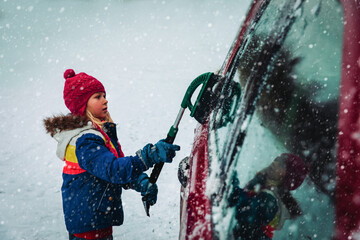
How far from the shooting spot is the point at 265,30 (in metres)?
1.50

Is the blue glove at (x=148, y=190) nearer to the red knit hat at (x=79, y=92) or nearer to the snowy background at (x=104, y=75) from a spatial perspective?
the red knit hat at (x=79, y=92)

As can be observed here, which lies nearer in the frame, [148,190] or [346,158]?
[346,158]

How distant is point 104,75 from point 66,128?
716 cm

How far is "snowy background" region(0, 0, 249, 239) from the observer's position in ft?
11.8

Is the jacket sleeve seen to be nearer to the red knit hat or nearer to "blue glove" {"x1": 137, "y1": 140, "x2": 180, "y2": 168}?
"blue glove" {"x1": 137, "y1": 140, "x2": 180, "y2": 168}

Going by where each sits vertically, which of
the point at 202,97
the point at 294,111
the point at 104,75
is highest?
the point at 104,75

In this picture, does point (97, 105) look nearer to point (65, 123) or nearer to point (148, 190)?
point (65, 123)

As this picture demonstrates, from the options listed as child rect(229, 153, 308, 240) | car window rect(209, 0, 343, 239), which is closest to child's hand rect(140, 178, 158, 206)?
car window rect(209, 0, 343, 239)

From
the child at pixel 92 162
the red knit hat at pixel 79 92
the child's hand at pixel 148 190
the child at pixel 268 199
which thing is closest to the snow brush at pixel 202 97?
the child at pixel 92 162

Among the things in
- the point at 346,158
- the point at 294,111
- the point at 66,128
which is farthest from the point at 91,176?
the point at 346,158

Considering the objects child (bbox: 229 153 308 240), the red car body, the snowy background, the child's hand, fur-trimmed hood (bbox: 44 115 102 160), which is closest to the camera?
child (bbox: 229 153 308 240)

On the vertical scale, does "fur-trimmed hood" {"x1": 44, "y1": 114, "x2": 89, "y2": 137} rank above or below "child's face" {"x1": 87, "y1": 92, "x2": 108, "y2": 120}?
below

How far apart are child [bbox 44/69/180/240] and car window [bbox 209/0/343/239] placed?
1.69 ft

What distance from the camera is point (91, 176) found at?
1829 millimetres
